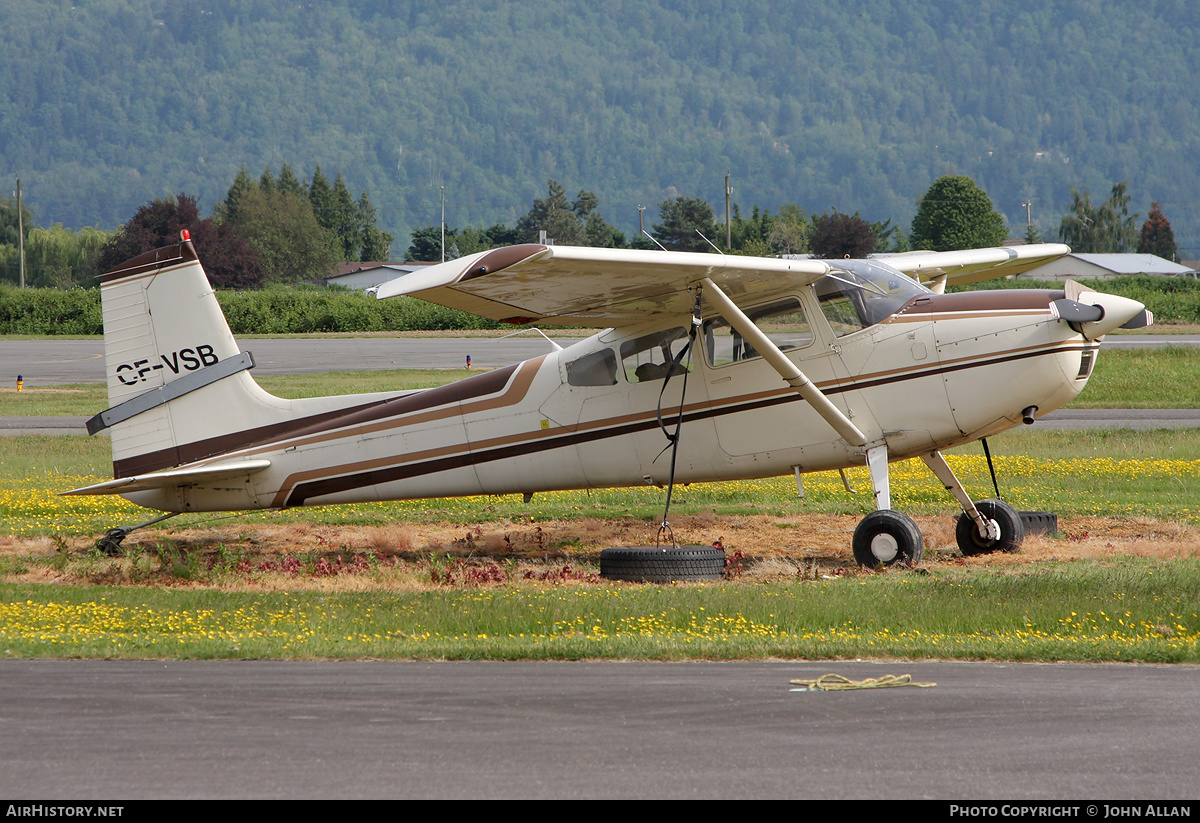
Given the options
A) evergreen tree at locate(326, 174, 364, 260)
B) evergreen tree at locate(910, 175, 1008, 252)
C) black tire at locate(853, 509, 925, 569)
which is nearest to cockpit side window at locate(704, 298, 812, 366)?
black tire at locate(853, 509, 925, 569)

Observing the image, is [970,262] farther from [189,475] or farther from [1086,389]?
[1086,389]

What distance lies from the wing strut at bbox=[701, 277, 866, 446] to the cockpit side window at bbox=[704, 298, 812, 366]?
0.41 m

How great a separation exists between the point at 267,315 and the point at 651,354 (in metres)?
54.2

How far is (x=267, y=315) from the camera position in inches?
2463

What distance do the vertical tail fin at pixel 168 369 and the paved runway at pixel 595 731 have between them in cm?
487

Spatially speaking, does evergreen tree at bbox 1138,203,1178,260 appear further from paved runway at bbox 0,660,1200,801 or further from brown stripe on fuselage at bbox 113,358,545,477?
paved runway at bbox 0,660,1200,801

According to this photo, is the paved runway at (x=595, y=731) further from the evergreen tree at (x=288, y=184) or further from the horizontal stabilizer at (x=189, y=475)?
the evergreen tree at (x=288, y=184)

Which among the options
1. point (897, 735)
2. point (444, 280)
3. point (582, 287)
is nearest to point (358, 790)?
point (897, 735)

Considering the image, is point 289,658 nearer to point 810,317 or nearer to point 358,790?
point 358,790

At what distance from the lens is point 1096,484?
1619 cm

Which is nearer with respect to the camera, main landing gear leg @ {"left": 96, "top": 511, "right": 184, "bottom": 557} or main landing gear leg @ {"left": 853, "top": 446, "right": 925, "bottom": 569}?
main landing gear leg @ {"left": 853, "top": 446, "right": 925, "bottom": 569}

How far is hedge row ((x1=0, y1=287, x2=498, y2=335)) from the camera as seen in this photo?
61.4m

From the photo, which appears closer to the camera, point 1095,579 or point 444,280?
point 444,280

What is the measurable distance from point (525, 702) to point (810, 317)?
5.83m
